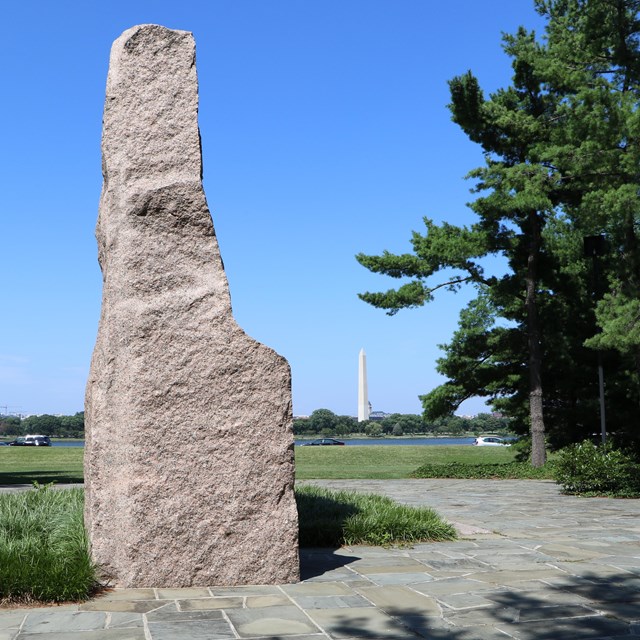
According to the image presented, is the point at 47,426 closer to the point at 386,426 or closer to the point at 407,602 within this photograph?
the point at 386,426

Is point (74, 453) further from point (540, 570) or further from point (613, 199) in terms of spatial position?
point (540, 570)

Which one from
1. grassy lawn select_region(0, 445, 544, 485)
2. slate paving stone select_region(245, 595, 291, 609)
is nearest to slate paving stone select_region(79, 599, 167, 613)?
slate paving stone select_region(245, 595, 291, 609)

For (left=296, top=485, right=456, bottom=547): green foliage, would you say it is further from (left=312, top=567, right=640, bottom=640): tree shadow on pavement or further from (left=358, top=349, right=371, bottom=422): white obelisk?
(left=358, top=349, right=371, bottom=422): white obelisk

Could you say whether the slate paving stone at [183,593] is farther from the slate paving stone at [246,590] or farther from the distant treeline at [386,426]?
the distant treeline at [386,426]

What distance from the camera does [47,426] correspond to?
9575 centimetres

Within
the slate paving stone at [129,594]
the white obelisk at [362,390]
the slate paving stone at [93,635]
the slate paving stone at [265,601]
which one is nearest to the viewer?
the slate paving stone at [93,635]

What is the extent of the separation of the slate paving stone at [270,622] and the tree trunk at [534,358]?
1690 cm

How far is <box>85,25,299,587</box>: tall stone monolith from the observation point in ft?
19.3

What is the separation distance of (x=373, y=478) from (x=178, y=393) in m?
15.9

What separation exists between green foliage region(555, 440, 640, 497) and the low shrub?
4.66 metres

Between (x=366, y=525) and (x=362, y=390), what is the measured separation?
64284mm

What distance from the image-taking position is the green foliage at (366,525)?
816 centimetres

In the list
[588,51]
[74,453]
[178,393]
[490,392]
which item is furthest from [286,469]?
[74,453]

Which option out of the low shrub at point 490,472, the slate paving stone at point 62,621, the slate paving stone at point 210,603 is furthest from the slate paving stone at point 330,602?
the low shrub at point 490,472
